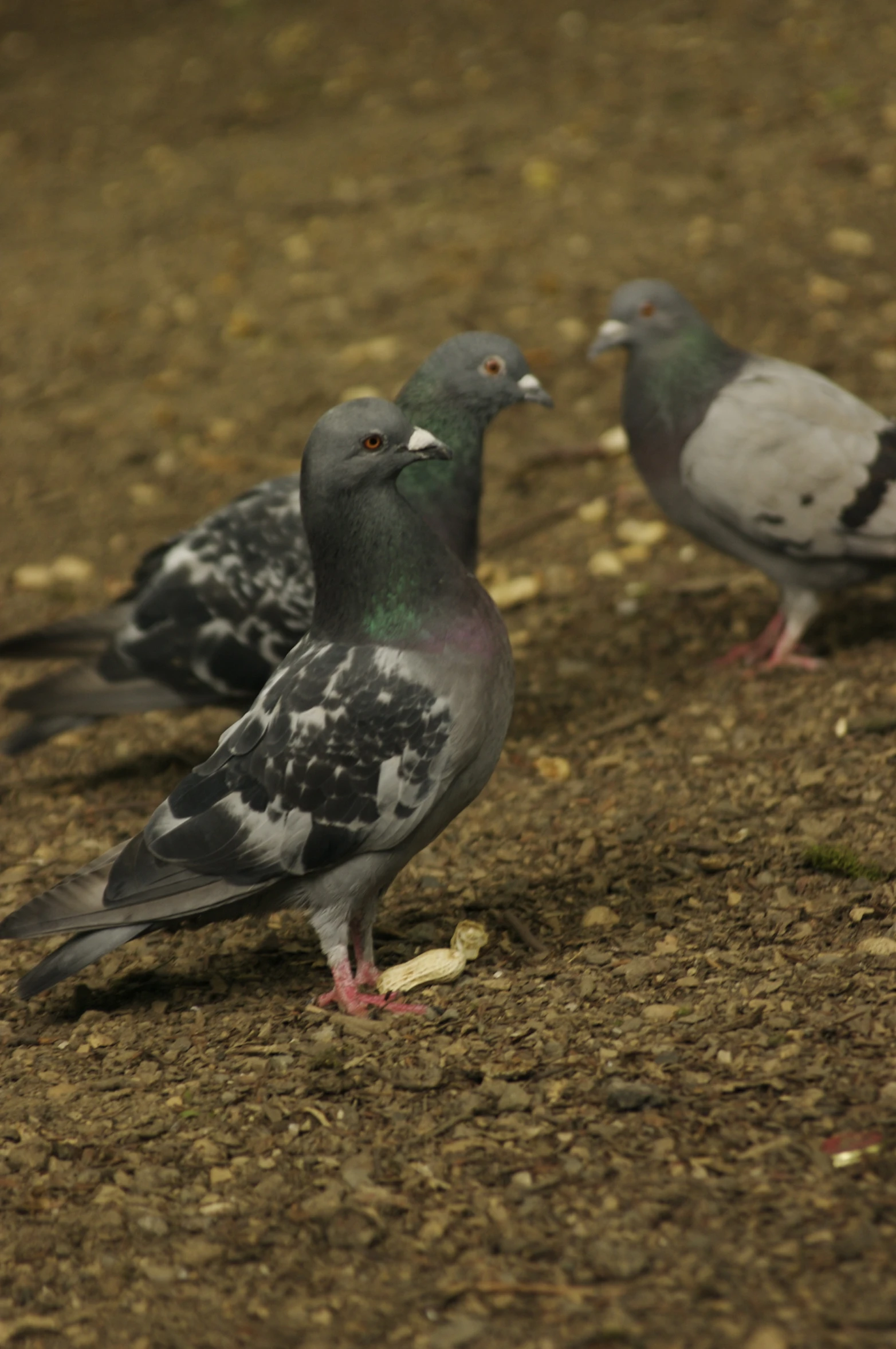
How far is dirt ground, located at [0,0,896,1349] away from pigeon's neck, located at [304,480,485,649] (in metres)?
1.01

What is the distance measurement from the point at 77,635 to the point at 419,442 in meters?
2.52

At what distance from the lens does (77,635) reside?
5957 mm

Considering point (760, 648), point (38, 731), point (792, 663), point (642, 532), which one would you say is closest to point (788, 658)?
point (792, 663)

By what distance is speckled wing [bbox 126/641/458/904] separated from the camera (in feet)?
12.5

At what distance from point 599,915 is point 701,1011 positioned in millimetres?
714

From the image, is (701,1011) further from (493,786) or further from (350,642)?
(493,786)

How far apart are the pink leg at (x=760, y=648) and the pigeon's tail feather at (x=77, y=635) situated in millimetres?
2533

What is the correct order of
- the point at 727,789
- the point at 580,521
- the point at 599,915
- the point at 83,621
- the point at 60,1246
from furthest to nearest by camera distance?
the point at 580,521
the point at 83,621
the point at 727,789
the point at 599,915
the point at 60,1246

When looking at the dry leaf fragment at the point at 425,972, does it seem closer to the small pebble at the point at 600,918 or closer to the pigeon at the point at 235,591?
the small pebble at the point at 600,918

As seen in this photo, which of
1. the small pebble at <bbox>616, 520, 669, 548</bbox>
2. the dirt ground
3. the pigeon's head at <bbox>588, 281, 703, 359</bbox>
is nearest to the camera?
the dirt ground

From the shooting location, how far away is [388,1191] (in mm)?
3188

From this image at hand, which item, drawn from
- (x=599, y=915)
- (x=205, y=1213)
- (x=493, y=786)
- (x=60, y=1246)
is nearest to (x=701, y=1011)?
(x=599, y=915)

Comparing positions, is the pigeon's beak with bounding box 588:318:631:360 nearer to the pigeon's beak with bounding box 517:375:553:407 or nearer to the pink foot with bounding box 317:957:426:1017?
the pigeon's beak with bounding box 517:375:553:407

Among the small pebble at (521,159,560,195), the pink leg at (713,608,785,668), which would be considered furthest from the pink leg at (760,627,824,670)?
the small pebble at (521,159,560,195)
